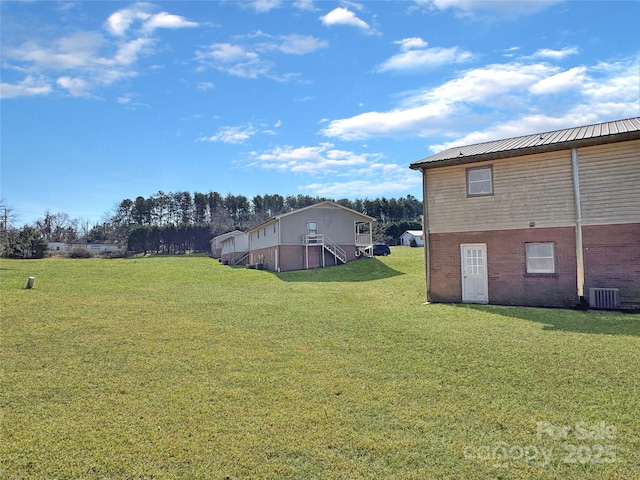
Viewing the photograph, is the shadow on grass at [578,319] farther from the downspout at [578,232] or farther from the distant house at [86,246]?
the distant house at [86,246]

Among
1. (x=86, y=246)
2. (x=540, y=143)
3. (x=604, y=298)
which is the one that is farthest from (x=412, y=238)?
(x=604, y=298)

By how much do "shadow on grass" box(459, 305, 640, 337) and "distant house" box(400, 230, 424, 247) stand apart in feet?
152

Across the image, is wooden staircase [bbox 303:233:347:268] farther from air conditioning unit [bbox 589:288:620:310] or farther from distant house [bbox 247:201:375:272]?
air conditioning unit [bbox 589:288:620:310]

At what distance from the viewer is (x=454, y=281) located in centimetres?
1577

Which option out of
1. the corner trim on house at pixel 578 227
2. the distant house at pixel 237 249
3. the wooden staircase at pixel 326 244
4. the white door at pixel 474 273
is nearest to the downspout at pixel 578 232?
the corner trim on house at pixel 578 227

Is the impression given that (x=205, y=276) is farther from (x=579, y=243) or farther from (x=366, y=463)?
(x=366, y=463)

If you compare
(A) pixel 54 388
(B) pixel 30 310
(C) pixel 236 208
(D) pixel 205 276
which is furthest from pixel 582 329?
(C) pixel 236 208

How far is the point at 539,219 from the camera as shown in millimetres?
14172

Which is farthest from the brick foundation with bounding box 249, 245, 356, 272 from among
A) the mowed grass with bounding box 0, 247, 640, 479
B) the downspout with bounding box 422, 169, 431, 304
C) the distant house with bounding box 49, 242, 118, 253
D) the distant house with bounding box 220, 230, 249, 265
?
the distant house with bounding box 49, 242, 118, 253

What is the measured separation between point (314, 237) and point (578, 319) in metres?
23.7

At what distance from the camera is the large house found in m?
12.8

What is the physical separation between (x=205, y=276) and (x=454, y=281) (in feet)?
53.8

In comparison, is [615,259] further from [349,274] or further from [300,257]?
[300,257]

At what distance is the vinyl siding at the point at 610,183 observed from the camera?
12738 mm
